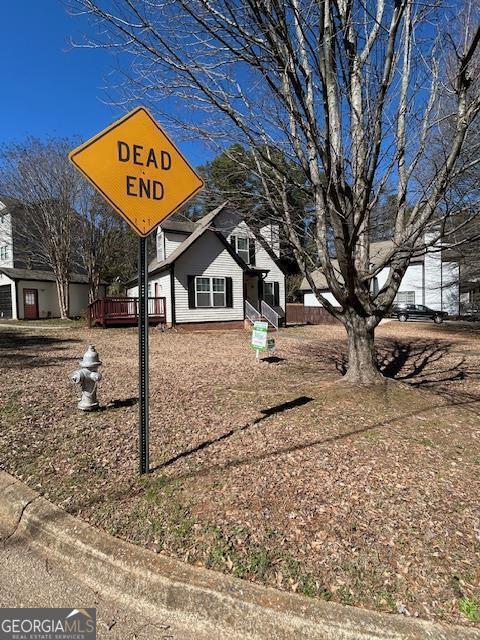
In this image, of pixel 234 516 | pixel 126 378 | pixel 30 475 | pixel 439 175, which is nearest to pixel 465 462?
pixel 234 516

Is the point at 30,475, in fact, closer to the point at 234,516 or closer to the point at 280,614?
the point at 234,516

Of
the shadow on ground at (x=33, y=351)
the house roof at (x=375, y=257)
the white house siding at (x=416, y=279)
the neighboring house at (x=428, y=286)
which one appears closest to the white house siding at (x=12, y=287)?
the shadow on ground at (x=33, y=351)

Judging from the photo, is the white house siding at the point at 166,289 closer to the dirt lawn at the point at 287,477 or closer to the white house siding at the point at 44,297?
the dirt lawn at the point at 287,477

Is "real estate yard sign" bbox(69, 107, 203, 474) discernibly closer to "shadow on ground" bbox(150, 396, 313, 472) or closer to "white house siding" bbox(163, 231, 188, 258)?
"shadow on ground" bbox(150, 396, 313, 472)

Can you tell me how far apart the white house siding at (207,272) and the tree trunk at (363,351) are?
1325 centimetres

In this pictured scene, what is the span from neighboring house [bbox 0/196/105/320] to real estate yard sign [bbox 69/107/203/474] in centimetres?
2579

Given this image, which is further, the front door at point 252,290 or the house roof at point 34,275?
the house roof at point 34,275

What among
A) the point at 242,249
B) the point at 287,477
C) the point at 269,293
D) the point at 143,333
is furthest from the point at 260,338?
the point at 269,293

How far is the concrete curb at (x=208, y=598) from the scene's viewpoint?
6.03 ft

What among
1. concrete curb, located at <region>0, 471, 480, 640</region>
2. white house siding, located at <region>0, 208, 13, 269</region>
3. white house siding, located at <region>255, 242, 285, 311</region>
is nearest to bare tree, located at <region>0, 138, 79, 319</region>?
Result: white house siding, located at <region>0, 208, 13, 269</region>

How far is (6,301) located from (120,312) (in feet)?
50.1

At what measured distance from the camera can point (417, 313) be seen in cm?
3028

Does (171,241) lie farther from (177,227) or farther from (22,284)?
(22,284)

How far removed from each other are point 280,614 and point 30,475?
8.00 feet
